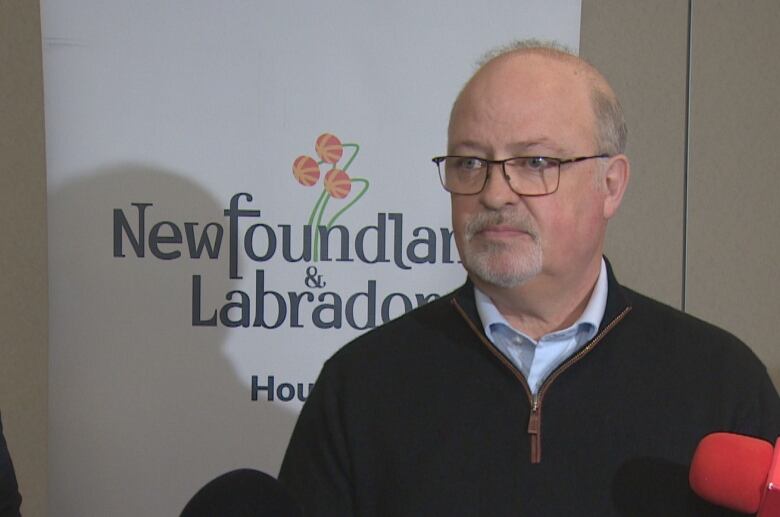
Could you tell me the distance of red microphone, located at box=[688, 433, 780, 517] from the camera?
0.77 meters

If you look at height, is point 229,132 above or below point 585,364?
above

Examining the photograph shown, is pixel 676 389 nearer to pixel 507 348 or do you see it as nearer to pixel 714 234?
pixel 507 348

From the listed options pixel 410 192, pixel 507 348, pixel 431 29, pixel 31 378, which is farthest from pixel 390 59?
pixel 31 378

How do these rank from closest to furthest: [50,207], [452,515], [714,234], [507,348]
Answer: [452,515]
[507,348]
[50,207]
[714,234]

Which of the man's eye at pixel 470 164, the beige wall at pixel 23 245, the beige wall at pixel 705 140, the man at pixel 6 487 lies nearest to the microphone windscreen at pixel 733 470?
the man's eye at pixel 470 164

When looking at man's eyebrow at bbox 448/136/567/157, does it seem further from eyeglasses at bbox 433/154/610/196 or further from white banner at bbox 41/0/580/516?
white banner at bbox 41/0/580/516

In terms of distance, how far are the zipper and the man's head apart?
0.30 ft

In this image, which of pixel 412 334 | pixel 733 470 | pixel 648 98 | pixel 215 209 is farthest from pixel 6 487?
pixel 648 98

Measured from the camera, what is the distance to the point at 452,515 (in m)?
1.41

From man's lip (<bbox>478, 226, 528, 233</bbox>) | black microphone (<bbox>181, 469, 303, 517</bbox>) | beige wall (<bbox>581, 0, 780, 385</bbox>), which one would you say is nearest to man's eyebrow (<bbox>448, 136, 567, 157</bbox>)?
man's lip (<bbox>478, 226, 528, 233</bbox>)

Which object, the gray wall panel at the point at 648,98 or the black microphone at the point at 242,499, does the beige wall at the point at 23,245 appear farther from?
the black microphone at the point at 242,499

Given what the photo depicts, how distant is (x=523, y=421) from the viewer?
1.43 metres

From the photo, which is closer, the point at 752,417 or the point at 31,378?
the point at 752,417

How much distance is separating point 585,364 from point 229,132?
4.04 feet
